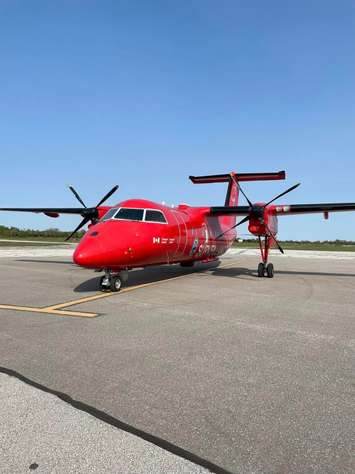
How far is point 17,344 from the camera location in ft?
17.6

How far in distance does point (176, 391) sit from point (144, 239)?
25.6 feet

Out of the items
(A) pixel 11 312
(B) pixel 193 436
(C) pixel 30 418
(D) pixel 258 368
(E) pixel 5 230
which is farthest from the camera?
(E) pixel 5 230

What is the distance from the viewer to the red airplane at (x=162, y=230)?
33.2 ft

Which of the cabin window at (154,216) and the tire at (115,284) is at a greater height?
the cabin window at (154,216)

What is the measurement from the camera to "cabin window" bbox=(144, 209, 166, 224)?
12.0 meters

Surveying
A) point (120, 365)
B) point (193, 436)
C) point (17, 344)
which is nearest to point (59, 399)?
point (120, 365)

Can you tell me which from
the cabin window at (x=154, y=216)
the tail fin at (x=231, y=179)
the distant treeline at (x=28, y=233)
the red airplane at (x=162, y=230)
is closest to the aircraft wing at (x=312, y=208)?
the red airplane at (x=162, y=230)

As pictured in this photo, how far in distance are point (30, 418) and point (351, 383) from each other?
3.48 m

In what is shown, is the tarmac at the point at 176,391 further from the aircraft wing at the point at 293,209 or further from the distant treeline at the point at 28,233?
the distant treeline at the point at 28,233

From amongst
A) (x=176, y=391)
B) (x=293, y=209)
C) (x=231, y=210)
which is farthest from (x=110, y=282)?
(x=293, y=209)

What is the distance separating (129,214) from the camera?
11.4 m

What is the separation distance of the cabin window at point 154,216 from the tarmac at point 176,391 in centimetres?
471

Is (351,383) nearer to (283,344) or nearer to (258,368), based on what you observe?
(258,368)

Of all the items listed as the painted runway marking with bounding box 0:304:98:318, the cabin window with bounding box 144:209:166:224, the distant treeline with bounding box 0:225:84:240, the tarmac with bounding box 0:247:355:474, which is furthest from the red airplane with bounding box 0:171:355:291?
the distant treeline with bounding box 0:225:84:240
